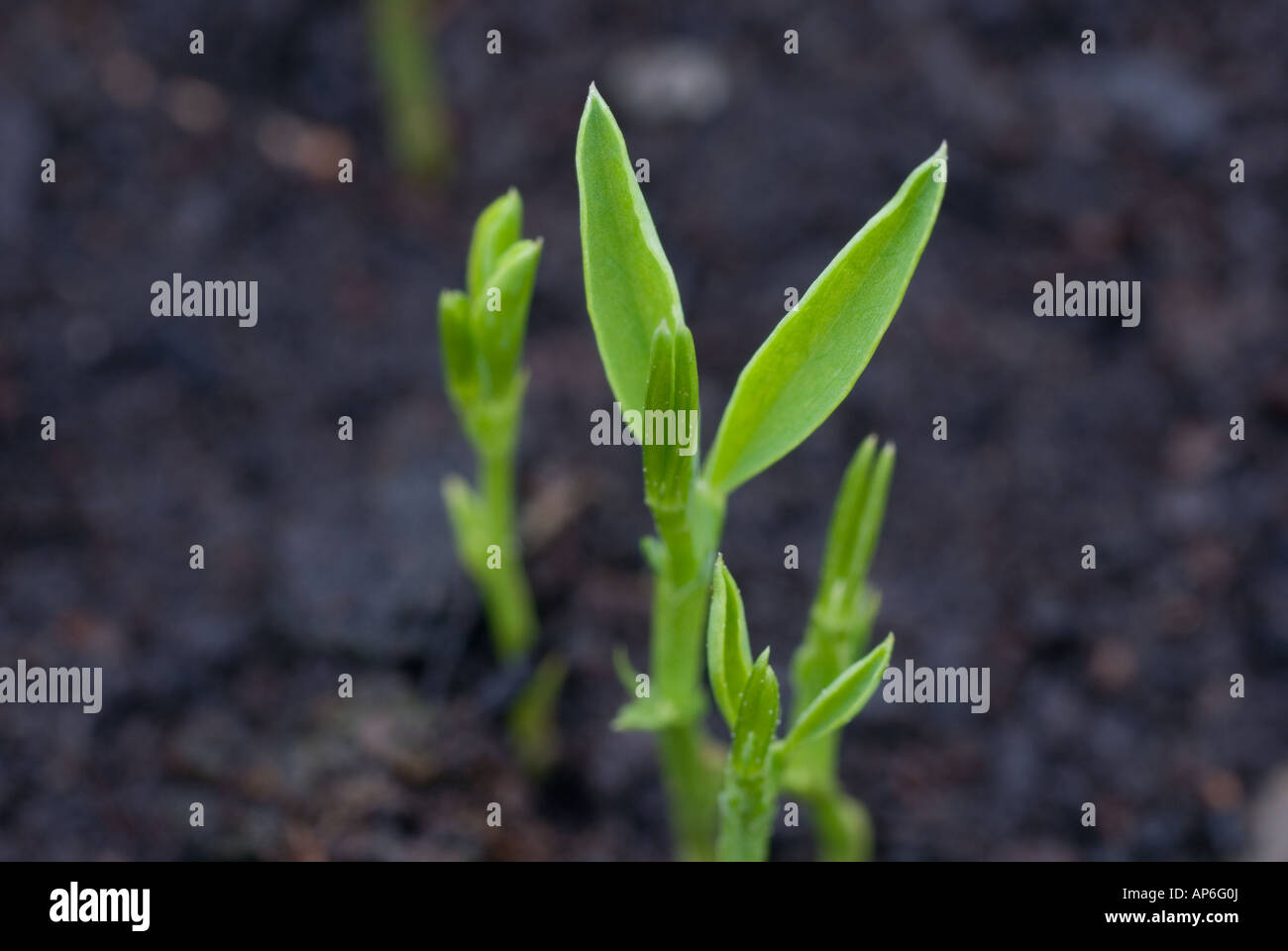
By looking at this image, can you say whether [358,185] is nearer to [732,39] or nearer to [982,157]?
[732,39]

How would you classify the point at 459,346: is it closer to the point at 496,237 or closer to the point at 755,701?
the point at 496,237

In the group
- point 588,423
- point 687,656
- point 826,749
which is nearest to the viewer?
point 687,656

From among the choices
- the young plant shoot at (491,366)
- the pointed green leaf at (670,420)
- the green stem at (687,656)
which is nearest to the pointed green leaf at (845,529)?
the green stem at (687,656)

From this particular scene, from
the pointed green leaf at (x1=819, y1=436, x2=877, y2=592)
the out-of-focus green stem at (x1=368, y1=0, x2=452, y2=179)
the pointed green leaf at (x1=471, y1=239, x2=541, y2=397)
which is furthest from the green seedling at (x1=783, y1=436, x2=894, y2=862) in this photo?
the out-of-focus green stem at (x1=368, y1=0, x2=452, y2=179)

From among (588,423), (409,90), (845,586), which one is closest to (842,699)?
(845,586)

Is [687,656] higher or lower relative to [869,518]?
lower
